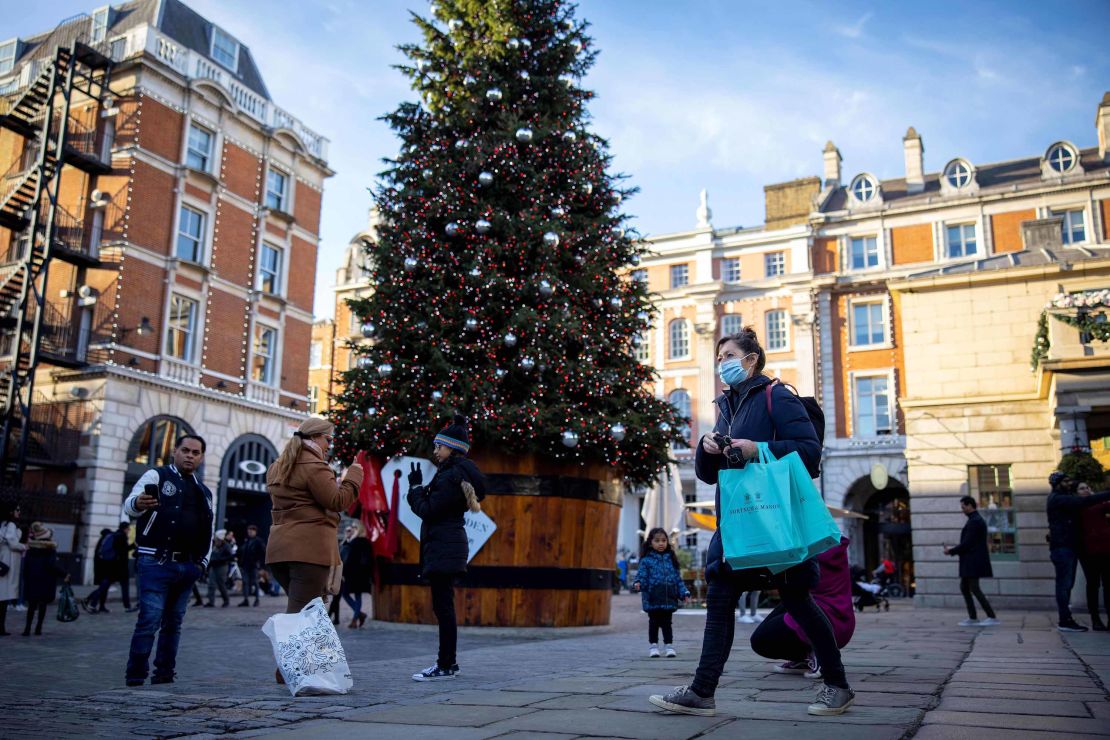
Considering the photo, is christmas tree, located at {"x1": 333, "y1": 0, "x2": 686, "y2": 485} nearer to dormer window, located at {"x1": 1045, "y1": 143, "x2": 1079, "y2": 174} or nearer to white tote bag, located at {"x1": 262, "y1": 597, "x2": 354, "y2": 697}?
white tote bag, located at {"x1": 262, "y1": 597, "x2": 354, "y2": 697}

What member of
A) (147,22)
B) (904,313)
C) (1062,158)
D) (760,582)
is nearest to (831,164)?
(1062,158)

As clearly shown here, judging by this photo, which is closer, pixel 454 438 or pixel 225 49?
pixel 454 438

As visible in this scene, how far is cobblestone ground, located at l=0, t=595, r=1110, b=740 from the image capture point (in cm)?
388

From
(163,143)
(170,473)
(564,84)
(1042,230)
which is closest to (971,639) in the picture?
(170,473)

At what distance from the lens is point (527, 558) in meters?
10.8

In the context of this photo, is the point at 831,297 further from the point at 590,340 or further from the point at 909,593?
the point at 590,340

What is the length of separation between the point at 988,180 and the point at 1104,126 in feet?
16.1

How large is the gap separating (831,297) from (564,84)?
3021cm

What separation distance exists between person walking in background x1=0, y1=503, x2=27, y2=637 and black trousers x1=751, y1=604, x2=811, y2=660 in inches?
362

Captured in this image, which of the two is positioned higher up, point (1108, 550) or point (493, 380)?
point (493, 380)

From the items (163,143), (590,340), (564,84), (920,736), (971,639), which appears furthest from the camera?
(163,143)

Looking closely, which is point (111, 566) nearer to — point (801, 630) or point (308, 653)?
point (308, 653)

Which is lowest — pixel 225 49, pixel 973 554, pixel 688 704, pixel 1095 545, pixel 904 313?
pixel 688 704

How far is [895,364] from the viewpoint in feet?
127
